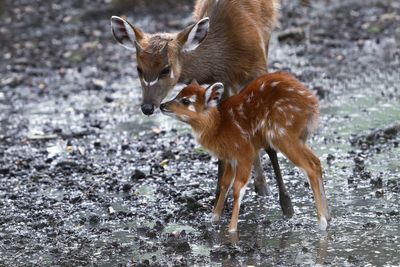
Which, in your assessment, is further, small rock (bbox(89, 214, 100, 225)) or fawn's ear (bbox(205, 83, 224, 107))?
small rock (bbox(89, 214, 100, 225))

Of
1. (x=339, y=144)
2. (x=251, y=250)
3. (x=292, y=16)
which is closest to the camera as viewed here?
(x=251, y=250)

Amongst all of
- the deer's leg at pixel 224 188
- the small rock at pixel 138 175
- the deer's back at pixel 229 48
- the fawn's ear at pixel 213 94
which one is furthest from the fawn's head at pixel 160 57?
the small rock at pixel 138 175

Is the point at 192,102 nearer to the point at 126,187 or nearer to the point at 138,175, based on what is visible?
the point at 126,187

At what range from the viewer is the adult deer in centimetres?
751

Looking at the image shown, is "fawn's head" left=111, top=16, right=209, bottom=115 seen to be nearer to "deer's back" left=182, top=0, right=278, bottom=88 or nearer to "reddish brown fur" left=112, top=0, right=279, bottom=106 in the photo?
"reddish brown fur" left=112, top=0, right=279, bottom=106

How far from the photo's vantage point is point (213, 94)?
7.20 meters

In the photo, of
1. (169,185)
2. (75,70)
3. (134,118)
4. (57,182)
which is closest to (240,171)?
(169,185)

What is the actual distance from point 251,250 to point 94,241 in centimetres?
126

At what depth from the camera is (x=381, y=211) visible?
721 centimetres

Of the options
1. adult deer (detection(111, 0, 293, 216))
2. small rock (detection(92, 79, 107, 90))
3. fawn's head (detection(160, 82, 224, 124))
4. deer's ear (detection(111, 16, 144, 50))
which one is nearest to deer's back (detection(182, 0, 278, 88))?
adult deer (detection(111, 0, 293, 216))

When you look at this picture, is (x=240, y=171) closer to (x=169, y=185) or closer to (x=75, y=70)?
(x=169, y=185)

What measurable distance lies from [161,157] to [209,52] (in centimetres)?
177

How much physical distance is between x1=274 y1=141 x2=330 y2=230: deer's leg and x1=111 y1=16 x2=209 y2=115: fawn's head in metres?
1.12

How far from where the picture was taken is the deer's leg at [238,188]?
7086 mm
